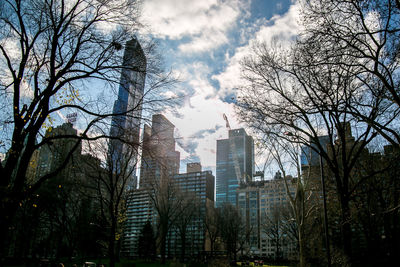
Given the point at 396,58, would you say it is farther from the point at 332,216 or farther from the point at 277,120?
the point at 332,216

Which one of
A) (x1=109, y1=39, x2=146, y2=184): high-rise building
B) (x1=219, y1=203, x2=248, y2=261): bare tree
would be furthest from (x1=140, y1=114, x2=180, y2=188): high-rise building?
(x1=219, y1=203, x2=248, y2=261): bare tree

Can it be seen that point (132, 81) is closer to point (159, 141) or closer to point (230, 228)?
point (159, 141)

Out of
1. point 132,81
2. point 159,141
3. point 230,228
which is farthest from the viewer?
point 230,228

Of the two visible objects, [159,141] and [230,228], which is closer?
[159,141]

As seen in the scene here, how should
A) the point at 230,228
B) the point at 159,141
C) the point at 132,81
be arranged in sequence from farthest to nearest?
the point at 230,228
the point at 159,141
the point at 132,81

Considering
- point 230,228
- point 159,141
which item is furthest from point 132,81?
point 230,228

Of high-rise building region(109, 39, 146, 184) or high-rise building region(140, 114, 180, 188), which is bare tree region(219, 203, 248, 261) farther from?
high-rise building region(109, 39, 146, 184)

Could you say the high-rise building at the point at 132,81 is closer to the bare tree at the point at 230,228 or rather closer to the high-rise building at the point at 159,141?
the high-rise building at the point at 159,141

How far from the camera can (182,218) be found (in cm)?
4775

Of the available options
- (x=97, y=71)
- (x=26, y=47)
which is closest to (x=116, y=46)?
(x=97, y=71)

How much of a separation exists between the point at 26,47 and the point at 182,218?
1713 inches

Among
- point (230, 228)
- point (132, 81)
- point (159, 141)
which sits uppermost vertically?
point (132, 81)

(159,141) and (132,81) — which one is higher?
(132,81)

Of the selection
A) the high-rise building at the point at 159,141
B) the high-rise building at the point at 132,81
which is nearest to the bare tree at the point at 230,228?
the high-rise building at the point at 159,141
